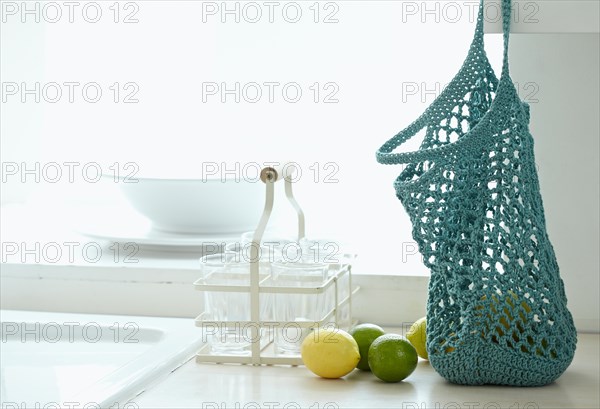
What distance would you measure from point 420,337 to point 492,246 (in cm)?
22

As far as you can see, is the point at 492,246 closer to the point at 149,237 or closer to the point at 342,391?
the point at 342,391

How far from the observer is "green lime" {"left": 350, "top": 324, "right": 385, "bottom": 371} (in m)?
1.17

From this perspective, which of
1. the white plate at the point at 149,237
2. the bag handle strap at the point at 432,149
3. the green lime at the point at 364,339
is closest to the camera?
the bag handle strap at the point at 432,149

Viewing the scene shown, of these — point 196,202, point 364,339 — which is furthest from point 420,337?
point 196,202

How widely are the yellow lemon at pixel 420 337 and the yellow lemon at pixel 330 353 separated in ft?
0.35

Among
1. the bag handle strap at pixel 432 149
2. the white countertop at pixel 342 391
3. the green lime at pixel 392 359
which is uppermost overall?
the bag handle strap at pixel 432 149

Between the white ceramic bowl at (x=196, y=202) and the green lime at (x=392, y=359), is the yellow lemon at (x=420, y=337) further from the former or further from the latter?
the white ceramic bowl at (x=196, y=202)

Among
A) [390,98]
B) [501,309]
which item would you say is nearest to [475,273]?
[501,309]

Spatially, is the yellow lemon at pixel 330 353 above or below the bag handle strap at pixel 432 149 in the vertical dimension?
below

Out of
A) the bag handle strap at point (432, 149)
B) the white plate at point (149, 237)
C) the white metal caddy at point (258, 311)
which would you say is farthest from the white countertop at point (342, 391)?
the white plate at point (149, 237)

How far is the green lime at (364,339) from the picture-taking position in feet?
3.84

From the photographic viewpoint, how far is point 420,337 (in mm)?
1212

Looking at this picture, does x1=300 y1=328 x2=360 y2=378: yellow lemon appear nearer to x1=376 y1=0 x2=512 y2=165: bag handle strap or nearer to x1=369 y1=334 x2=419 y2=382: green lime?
x1=369 y1=334 x2=419 y2=382: green lime

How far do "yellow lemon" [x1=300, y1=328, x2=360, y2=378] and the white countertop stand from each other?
0.02 m
